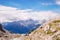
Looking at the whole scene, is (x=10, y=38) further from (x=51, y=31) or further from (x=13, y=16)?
(x=13, y=16)

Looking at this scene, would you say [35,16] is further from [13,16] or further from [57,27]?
[57,27]

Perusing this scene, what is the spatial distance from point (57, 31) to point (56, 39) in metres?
2.15

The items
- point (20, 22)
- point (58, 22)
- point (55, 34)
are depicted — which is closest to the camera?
point (55, 34)

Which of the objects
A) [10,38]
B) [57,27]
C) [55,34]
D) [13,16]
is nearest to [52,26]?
[57,27]

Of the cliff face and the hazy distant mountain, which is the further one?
the hazy distant mountain

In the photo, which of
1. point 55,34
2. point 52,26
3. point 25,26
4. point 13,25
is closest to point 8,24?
point 13,25

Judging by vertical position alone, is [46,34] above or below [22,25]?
below

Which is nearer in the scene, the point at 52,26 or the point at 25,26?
the point at 52,26

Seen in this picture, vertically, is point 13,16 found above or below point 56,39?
above

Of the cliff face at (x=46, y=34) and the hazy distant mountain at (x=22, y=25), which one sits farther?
the hazy distant mountain at (x=22, y=25)

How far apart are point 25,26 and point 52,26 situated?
27.1 feet

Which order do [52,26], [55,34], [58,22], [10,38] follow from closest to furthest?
[10,38], [55,34], [52,26], [58,22]

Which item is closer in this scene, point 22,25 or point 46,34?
point 46,34

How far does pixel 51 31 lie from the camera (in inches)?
914
